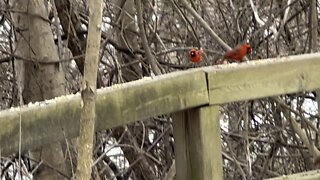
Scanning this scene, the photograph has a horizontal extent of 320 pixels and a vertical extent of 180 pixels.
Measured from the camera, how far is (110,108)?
6.75 feet

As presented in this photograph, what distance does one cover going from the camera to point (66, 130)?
1909 mm

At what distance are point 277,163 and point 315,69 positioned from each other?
2.03 meters

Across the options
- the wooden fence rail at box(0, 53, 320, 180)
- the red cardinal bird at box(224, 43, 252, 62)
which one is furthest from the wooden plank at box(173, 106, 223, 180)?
the red cardinal bird at box(224, 43, 252, 62)

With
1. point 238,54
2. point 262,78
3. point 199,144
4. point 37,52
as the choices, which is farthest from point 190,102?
point 37,52

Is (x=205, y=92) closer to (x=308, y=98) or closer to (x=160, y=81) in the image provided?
(x=160, y=81)

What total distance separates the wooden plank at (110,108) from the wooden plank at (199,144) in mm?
57

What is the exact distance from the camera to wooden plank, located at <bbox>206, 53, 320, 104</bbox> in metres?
2.37

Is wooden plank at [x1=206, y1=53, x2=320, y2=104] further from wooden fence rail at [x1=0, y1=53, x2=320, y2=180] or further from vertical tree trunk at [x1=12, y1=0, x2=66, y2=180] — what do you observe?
vertical tree trunk at [x1=12, y1=0, x2=66, y2=180]

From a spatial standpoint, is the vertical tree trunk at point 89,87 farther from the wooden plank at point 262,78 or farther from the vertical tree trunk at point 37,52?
the vertical tree trunk at point 37,52

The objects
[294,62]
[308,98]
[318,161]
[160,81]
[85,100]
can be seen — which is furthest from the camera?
[308,98]

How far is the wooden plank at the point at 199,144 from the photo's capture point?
2.35m

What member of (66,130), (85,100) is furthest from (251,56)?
(85,100)

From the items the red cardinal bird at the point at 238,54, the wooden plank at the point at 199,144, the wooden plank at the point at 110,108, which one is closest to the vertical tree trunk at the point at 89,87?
the wooden plank at the point at 110,108

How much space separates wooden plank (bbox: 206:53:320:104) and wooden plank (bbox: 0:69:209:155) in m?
0.06
